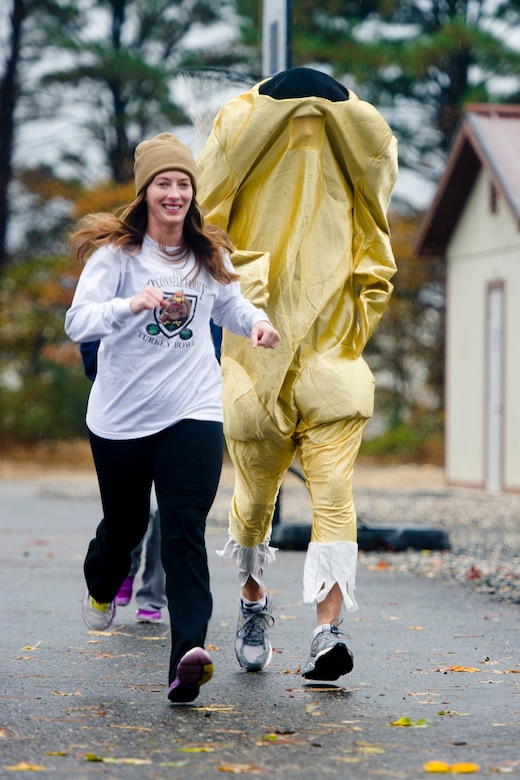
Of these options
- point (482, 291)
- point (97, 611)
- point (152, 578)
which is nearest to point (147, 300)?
point (97, 611)

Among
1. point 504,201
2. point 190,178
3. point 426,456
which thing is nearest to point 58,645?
point 190,178

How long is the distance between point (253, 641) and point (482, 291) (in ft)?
52.6

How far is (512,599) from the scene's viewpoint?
24.3ft

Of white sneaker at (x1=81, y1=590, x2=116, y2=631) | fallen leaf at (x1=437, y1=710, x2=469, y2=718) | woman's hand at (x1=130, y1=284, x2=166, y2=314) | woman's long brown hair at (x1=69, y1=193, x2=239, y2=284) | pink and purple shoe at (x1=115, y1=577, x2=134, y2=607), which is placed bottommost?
pink and purple shoe at (x1=115, y1=577, x2=134, y2=607)

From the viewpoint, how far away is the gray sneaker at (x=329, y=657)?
4.72 meters

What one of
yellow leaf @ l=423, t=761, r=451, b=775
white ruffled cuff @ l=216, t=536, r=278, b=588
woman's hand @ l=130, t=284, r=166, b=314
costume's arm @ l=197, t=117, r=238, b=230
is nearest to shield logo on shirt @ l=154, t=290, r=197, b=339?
woman's hand @ l=130, t=284, r=166, b=314

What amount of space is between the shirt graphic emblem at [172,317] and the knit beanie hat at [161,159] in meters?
0.42

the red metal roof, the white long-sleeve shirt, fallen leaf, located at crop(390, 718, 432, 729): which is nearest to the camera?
fallen leaf, located at crop(390, 718, 432, 729)

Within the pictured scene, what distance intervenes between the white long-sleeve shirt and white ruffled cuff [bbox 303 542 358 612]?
0.67 metres

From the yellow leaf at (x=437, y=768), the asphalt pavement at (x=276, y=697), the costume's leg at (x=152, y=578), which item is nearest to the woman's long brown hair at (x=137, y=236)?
the asphalt pavement at (x=276, y=697)

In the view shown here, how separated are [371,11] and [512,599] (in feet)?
92.6

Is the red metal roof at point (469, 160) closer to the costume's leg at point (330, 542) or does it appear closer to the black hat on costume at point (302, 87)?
the black hat on costume at point (302, 87)

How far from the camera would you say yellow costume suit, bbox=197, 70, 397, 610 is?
5141 mm

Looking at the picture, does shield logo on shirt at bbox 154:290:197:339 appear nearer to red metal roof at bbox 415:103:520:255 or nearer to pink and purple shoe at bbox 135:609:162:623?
pink and purple shoe at bbox 135:609:162:623
